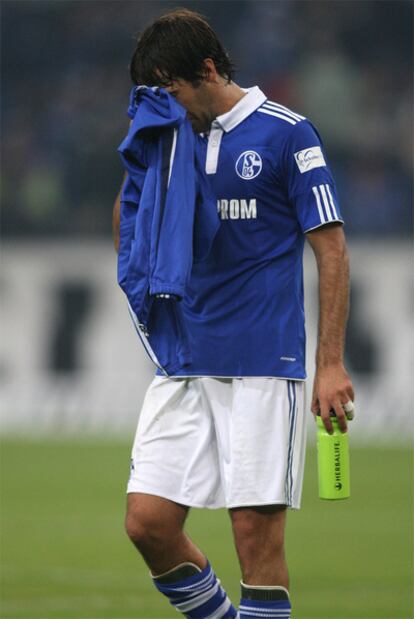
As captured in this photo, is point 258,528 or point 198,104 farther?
point 198,104

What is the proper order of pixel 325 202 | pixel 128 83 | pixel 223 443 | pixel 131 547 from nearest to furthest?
pixel 325 202, pixel 223 443, pixel 131 547, pixel 128 83

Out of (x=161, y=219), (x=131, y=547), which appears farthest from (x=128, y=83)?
(x=161, y=219)

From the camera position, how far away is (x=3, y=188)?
21.6 m

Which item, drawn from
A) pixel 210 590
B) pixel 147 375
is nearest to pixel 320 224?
pixel 210 590

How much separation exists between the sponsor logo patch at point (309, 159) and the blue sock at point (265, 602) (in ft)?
4.44

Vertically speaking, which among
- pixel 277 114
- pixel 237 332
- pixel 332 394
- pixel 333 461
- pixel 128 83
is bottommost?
pixel 333 461

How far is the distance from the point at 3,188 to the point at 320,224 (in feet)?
56.7

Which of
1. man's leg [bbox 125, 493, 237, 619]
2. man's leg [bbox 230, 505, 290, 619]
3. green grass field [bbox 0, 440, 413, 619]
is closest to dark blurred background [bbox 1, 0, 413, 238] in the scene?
green grass field [bbox 0, 440, 413, 619]

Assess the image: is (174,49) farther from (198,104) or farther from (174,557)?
(174,557)

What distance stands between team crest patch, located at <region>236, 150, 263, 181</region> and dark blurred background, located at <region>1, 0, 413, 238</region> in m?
15.9

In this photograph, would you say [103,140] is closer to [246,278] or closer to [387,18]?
[387,18]

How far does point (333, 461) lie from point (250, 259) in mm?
728

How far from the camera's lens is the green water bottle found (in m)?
4.70

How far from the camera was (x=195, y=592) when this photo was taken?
4984 mm
